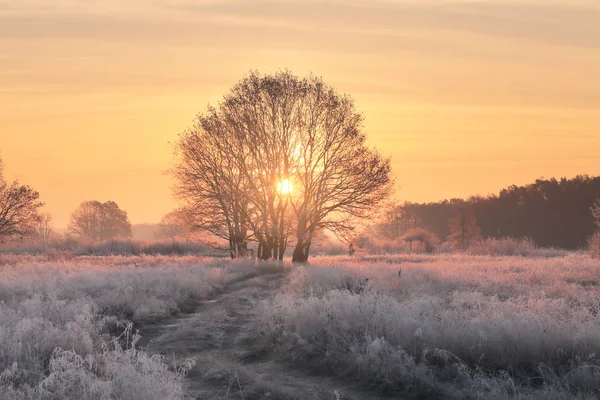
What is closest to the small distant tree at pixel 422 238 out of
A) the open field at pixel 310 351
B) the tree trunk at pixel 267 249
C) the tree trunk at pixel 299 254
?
the tree trunk at pixel 299 254

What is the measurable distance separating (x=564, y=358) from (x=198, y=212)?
31689 millimetres

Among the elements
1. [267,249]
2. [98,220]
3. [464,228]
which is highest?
[98,220]

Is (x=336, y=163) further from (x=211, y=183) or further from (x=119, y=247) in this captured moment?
(x=119, y=247)

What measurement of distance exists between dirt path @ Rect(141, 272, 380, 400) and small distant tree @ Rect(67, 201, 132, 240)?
9525cm

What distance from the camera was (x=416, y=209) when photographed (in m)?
117

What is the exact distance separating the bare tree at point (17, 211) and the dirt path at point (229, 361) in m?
30.2

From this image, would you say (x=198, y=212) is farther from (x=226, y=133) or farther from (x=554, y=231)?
(x=554, y=231)

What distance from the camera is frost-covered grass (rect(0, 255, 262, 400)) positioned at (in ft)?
29.9

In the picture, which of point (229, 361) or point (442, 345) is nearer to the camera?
point (442, 345)

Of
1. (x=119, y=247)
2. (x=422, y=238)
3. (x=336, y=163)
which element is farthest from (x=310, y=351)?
(x=422, y=238)

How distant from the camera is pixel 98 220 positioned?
112750 mm

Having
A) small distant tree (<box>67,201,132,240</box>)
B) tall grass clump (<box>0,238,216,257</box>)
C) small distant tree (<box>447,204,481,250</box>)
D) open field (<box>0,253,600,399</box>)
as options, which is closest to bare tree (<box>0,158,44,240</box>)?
tall grass clump (<box>0,238,216,257</box>)

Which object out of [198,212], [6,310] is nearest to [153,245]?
[198,212]

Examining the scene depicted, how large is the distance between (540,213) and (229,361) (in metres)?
78.4
